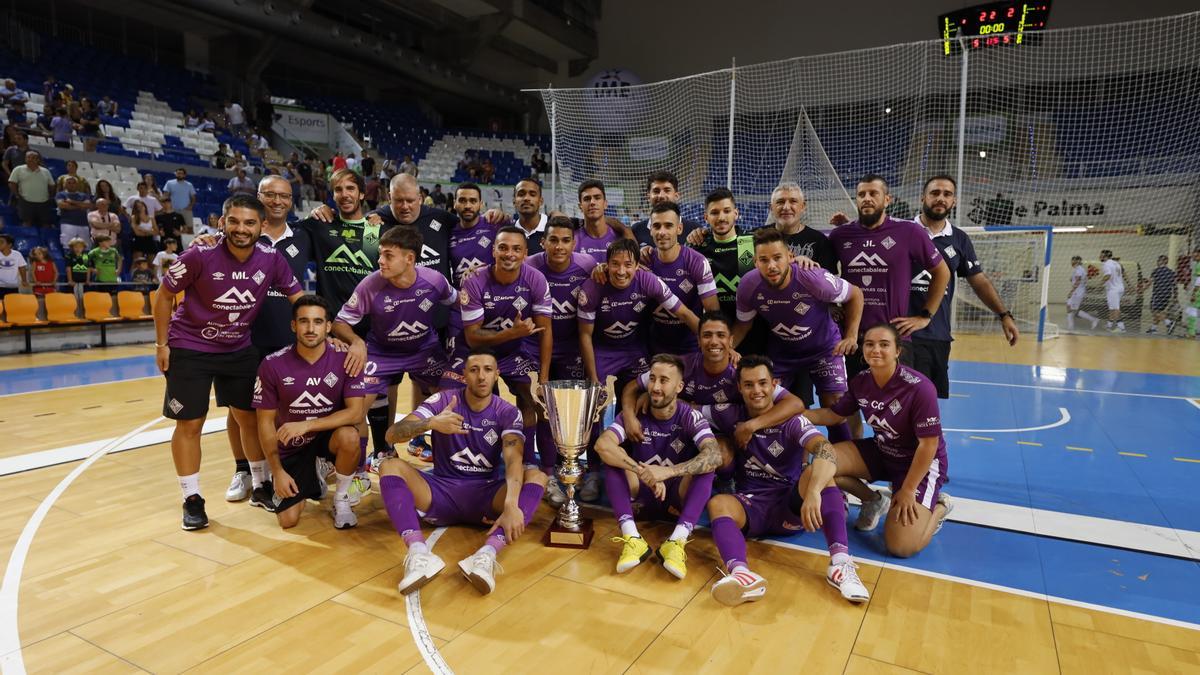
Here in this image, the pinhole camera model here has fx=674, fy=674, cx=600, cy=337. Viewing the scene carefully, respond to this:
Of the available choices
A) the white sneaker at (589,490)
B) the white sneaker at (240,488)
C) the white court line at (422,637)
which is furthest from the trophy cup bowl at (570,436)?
the white sneaker at (240,488)

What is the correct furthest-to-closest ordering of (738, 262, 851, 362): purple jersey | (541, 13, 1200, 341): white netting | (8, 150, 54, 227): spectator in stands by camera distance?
(541, 13, 1200, 341): white netting < (8, 150, 54, 227): spectator in stands < (738, 262, 851, 362): purple jersey

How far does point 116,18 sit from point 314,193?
9.19 meters

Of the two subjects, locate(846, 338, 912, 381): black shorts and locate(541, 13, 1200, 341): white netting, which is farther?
locate(541, 13, 1200, 341): white netting

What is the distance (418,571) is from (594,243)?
2728 mm

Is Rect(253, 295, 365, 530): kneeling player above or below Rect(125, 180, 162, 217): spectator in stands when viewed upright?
below

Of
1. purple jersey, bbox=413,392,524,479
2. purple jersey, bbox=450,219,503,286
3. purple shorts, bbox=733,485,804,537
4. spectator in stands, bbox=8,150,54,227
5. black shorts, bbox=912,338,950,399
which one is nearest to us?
purple shorts, bbox=733,485,804,537

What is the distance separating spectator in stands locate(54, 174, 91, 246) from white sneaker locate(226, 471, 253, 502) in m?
9.53

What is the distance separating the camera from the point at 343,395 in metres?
4.11

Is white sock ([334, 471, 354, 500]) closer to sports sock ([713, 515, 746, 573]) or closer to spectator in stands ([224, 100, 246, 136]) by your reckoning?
sports sock ([713, 515, 746, 573])

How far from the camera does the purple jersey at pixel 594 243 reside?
195 inches

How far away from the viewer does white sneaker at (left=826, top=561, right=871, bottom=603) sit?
3046 millimetres

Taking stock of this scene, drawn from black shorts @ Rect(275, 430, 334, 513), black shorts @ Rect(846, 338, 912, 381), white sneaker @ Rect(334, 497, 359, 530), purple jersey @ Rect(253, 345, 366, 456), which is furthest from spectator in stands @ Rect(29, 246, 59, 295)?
black shorts @ Rect(846, 338, 912, 381)

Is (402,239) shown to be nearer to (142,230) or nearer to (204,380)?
(204,380)

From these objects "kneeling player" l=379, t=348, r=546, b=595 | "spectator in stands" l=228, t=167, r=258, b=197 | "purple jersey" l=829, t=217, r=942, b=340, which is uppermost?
"spectator in stands" l=228, t=167, r=258, b=197
